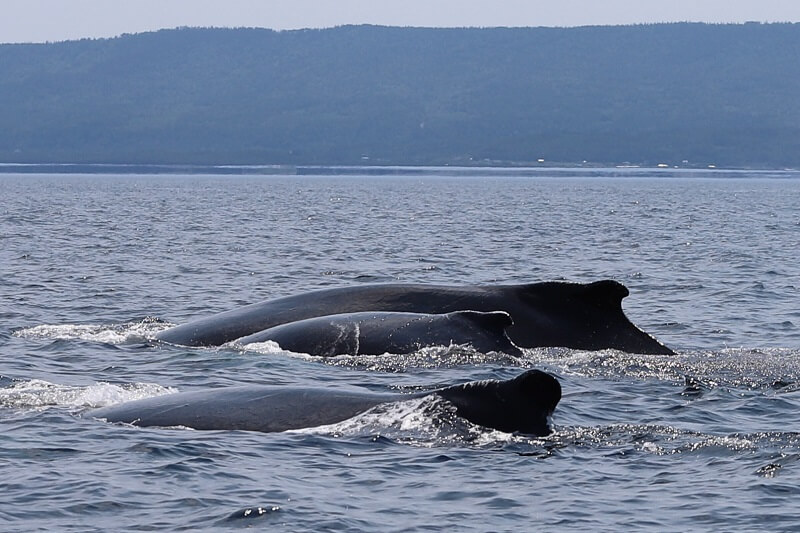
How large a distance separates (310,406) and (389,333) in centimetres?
376

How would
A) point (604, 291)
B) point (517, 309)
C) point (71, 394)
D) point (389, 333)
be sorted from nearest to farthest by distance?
point (71, 394), point (389, 333), point (604, 291), point (517, 309)

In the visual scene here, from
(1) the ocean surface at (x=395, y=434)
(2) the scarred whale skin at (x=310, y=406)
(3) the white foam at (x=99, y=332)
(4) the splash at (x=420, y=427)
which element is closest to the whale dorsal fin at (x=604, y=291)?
(1) the ocean surface at (x=395, y=434)

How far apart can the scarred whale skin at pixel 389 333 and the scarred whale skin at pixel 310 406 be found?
127 inches

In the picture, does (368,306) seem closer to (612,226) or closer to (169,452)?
(169,452)

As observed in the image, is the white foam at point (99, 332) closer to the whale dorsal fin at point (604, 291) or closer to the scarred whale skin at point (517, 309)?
the scarred whale skin at point (517, 309)

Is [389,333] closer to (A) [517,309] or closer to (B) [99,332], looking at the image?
(A) [517,309]

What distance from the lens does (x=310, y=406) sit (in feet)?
40.2

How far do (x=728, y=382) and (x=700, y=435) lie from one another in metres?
3.09

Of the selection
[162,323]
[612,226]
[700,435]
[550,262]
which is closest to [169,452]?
[700,435]

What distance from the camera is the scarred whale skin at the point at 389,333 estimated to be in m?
15.6

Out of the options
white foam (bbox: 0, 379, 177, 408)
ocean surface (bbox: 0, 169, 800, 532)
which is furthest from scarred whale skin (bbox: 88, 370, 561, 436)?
white foam (bbox: 0, 379, 177, 408)

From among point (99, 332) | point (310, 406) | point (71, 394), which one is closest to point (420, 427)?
point (310, 406)

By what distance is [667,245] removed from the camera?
4419 cm

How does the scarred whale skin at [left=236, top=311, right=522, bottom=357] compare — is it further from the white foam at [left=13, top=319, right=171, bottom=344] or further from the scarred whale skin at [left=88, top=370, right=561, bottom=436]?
the scarred whale skin at [left=88, top=370, right=561, bottom=436]
